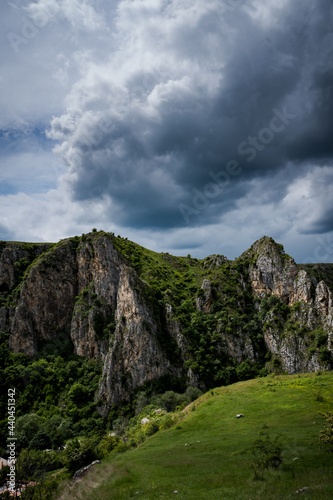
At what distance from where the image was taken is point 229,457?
2772 cm

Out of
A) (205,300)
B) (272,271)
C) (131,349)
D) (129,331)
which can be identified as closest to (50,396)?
(131,349)

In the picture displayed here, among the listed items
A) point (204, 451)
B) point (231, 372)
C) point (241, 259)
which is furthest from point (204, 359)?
point (204, 451)

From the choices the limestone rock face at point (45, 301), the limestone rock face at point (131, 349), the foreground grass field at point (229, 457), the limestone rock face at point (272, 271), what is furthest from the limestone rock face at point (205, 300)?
the foreground grass field at point (229, 457)

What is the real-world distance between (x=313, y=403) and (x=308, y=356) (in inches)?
1712

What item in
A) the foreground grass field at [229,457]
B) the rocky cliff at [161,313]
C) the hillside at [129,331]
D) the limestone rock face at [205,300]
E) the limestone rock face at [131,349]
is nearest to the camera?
the foreground grass field at [229,457]

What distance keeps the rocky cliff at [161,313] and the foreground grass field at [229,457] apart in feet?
120

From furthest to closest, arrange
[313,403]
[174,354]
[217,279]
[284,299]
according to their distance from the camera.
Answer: [217,279]
[284,299]
[174,354]
[313,403]

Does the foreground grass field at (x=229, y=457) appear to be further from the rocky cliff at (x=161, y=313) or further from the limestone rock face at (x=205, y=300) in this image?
the limestone rock face at (x=205, y=300)

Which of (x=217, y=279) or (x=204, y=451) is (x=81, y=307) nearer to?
(x=217, y=279)

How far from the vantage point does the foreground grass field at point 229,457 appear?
63.2 ft

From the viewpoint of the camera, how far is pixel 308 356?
82688mm

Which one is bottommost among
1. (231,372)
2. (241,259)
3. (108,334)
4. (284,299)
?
(231,372)

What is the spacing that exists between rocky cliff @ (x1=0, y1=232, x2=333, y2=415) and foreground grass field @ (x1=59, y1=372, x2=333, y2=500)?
36.7m

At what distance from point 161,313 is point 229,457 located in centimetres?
7950
